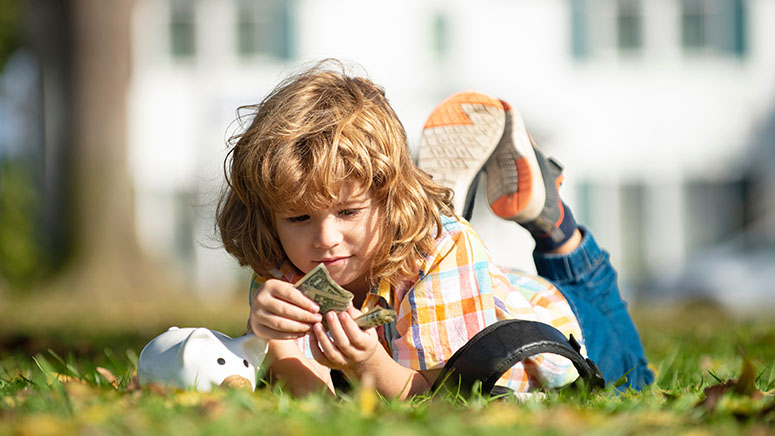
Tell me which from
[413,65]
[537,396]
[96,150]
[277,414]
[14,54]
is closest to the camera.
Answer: [277,414]

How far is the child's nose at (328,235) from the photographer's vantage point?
2.44m

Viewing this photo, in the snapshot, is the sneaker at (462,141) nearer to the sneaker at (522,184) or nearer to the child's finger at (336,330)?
the sneaker at (522,184)

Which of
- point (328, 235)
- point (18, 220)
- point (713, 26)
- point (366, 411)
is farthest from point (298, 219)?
point (713, 26)

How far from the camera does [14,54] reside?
20.0 m

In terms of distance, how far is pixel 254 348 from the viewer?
93.6 inches

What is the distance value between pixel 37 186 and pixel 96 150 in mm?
7507

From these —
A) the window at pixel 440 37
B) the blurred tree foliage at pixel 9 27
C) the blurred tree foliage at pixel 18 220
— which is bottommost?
the blurred tree foliage at pixel 18 220

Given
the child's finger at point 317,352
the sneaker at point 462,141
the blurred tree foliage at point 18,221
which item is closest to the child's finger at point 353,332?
the child's finger at point 317,352

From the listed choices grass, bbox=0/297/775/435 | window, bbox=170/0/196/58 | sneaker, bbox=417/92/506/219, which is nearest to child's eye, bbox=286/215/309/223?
grass, bbox=0/297/775/435

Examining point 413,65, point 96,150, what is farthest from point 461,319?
point 413,65

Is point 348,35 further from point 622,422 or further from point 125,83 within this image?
point 622,422

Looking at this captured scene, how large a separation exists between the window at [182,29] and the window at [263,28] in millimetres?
938

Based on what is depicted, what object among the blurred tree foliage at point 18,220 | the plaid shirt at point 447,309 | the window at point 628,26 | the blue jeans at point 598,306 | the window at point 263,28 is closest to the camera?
the plaid shirt at point 447,309

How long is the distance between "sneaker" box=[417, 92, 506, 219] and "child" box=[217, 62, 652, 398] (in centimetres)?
31
